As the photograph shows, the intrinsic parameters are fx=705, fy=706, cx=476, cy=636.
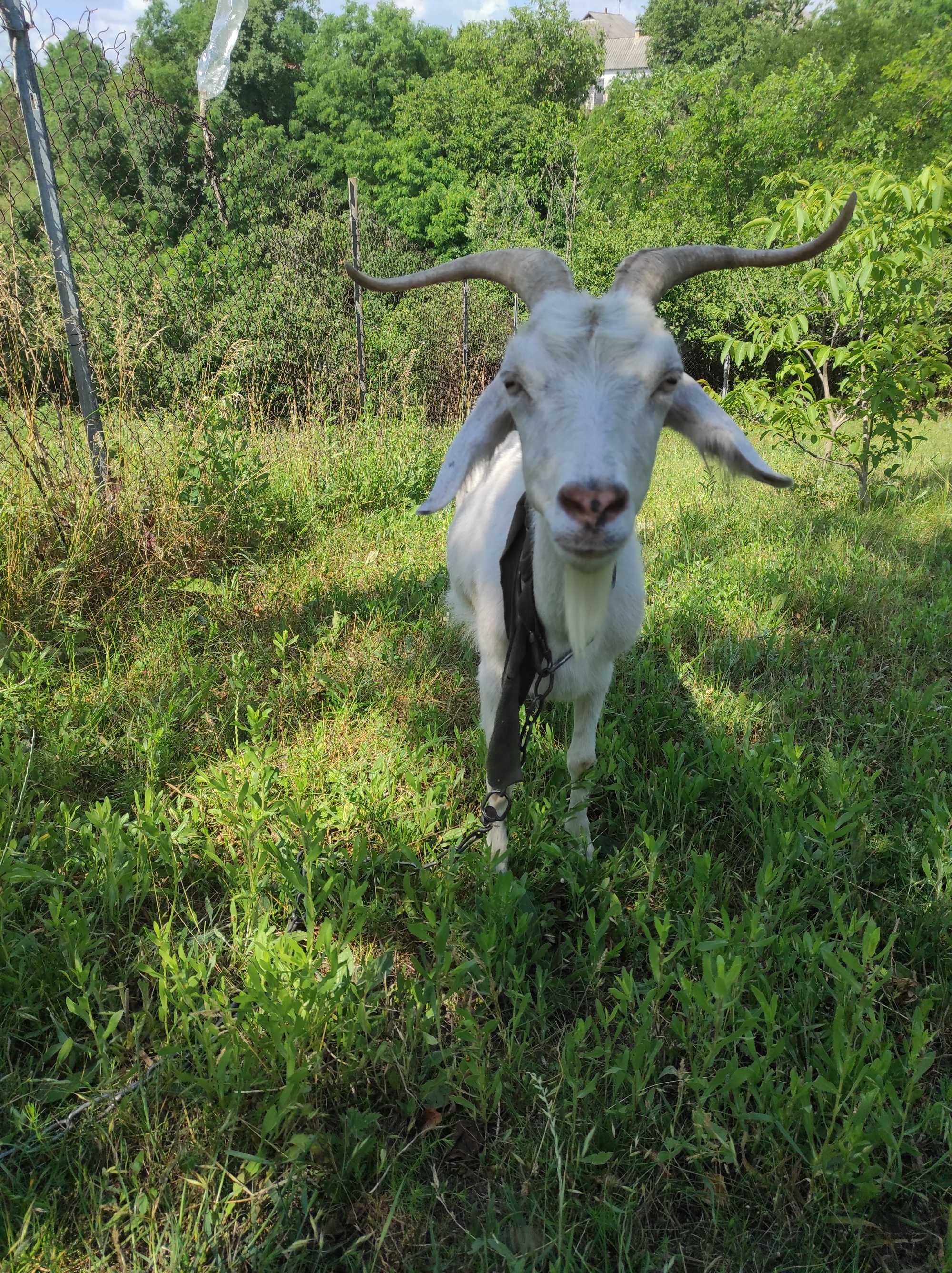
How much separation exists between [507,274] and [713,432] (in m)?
0.76

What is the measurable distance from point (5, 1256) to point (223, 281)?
702 centimetres

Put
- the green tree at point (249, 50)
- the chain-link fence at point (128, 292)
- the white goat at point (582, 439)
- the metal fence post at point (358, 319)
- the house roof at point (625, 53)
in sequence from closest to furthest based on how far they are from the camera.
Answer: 1. the white goat at point (582, 439)
2. the chain-link fence at point (128, 292)
3. the metal fence post at point (358, 319)
4. the green tree at point (249, 50)
5. the house roof at point (625, 53)

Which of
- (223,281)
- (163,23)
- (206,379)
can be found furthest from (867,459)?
(163,23)

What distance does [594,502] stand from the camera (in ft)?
4.93

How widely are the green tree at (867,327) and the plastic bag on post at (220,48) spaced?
339cm

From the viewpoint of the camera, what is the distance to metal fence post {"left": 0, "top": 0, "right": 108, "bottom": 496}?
3.30m

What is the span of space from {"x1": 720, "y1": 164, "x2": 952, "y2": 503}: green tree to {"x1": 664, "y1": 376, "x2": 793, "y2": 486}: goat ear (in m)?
3.48

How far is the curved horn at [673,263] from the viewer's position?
75.9 inches

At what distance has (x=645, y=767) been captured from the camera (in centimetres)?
277

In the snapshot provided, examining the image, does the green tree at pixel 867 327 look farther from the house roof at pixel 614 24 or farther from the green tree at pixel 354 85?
the house roof at pixel 614 24

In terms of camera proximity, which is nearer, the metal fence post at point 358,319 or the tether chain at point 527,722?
the tether chain at point 527,722

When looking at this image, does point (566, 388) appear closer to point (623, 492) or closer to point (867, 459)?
point (623, 492)

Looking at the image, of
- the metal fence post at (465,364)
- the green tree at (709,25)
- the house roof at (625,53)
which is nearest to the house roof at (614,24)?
the house roof at (625,53)

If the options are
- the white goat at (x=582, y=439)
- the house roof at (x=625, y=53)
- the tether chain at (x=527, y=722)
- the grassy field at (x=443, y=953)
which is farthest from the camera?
the house roof at (x=625, y=53)
